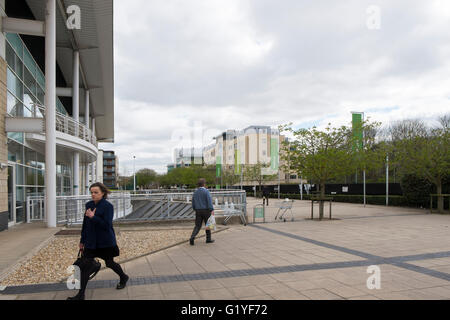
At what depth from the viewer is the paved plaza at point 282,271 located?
505 centimetres

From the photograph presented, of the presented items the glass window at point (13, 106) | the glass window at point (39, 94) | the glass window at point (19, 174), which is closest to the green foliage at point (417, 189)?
the glass window at point (19, 174)

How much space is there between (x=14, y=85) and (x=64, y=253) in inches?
353

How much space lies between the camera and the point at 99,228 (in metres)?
4.78

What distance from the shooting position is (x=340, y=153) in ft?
51.0

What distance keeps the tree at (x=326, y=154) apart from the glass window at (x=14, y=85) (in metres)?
11.4

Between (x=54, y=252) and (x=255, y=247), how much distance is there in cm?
479

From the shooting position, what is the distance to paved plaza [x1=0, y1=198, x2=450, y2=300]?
199 inches

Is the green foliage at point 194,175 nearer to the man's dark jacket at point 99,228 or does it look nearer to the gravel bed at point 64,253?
the gravel bed at point 64,253

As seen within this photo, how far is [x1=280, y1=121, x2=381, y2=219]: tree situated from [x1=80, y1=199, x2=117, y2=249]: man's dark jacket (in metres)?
12.3

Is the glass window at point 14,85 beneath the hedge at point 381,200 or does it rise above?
above

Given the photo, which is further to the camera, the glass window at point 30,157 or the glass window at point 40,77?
the glass window at point 40,77

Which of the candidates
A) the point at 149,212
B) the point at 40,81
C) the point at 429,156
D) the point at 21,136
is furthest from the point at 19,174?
the point at 429,156

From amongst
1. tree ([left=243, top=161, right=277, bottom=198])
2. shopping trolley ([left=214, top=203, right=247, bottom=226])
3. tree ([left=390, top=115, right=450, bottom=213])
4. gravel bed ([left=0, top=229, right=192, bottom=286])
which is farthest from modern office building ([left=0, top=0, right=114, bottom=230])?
tree ([left=243, top=161, right=277, bottom=198])

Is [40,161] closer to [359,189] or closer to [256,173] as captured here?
[359,189]
